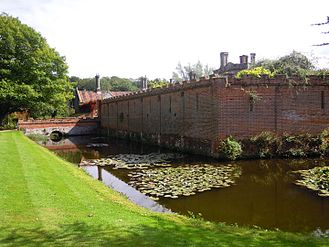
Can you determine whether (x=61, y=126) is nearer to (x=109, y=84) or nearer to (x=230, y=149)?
(x=230, y=149)

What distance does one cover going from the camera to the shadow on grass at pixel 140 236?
5754 millimetres

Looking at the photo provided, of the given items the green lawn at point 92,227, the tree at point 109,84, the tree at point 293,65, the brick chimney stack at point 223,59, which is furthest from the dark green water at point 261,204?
the tree at point 109,84

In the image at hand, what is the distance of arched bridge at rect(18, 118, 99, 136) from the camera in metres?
43.0

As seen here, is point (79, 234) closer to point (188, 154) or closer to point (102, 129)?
point (188, 154)

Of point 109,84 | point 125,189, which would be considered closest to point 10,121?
point 125,189

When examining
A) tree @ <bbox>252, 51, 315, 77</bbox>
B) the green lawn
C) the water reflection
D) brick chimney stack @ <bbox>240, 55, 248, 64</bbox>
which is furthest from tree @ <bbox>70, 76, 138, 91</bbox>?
the green lawn

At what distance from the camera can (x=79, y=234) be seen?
6117 millimetres

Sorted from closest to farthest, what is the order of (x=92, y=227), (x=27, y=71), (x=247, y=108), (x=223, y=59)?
(x=92, y=227) → (x=247, y=108) → (x=27, y=71) → (x=223, y=59)

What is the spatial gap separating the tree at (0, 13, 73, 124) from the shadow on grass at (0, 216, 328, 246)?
31472 mm

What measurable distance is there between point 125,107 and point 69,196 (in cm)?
3124

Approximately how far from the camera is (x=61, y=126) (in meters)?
45.7

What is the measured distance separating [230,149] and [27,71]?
26165mm

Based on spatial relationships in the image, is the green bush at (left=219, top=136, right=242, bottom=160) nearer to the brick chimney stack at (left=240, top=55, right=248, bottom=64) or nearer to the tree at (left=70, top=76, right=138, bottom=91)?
the brick chimney stack at (left=240, top=55, right=248, bottom=64)

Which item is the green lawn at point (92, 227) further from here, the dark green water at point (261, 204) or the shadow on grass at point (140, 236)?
the dark green water at point (261, 204)
